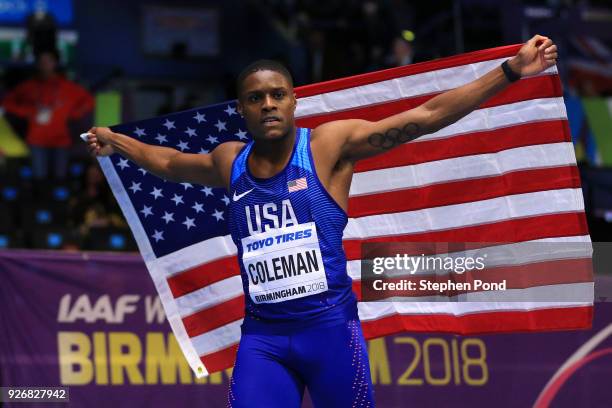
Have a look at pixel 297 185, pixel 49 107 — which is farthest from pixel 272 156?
pixel 49 107

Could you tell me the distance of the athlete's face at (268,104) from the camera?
16.4 ft

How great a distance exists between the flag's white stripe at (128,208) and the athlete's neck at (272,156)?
169 cm

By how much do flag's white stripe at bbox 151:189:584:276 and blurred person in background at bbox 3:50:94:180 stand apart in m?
7.17

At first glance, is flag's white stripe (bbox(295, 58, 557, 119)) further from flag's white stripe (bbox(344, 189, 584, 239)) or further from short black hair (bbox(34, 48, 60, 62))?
short black hair (bbox(34, 48, 60, 62))

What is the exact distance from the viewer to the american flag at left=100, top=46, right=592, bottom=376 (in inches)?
246

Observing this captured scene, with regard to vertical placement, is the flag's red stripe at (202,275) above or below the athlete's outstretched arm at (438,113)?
below

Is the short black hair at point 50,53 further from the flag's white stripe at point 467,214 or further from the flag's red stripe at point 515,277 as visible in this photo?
the flag's red stripe at point 515,277

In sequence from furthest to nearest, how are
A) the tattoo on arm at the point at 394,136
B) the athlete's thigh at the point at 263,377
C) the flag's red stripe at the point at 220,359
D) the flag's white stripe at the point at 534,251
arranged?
the flag's red stripe at the point at 220,359 < the flag's white stripe at the point at 534,251 < the tattoo on arm at the point at 394,136 < the athlete's thigh at the point at 263,377

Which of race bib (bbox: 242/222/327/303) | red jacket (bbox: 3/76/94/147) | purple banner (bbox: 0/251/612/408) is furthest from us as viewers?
red jacket (bbox: 3/76/94/147)

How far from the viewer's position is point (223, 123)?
6.54m

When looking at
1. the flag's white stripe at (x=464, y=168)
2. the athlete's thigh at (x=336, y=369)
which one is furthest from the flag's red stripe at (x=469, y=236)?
the athlete's thigh at (x=336, y=369)

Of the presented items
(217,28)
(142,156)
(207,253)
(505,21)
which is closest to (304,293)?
(142,156)

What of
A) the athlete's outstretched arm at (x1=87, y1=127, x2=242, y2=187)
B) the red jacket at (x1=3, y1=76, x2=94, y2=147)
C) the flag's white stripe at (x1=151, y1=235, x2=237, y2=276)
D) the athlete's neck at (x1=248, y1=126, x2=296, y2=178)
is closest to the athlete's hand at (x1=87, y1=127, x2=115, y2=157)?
the athlete's outstretched arm at (x1=87, y1=127, x2=242, y2=187)

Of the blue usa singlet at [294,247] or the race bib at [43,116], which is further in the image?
the race bib at [43,116]
